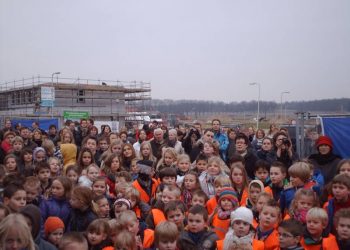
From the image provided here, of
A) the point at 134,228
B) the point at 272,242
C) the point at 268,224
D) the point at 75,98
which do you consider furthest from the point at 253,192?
the point at 75,98

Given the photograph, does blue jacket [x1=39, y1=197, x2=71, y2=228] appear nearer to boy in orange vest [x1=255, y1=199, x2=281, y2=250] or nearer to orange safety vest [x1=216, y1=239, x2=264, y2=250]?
orange safety vest [x1=216, y1=239, x2=264, y2=250]

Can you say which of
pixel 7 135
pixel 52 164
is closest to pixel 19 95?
pixel 7 135

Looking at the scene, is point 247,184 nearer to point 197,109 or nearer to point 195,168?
point 195,168

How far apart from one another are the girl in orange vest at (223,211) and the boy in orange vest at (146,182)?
1.54 meters

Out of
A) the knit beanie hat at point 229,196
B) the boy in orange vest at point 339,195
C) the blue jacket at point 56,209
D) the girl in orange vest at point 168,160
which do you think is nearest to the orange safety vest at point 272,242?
the knit beanie hat at point 229,196

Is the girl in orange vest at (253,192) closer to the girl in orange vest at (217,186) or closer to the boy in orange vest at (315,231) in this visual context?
the girl in orange vest at (217,186)

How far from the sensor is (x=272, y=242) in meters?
4.29

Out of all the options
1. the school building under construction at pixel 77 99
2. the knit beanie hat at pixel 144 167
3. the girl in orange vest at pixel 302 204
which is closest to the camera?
the girl in orange vest at pixel 302 204

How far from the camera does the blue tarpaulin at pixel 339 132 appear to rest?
29.1ft

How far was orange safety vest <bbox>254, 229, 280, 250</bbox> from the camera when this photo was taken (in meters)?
4.23

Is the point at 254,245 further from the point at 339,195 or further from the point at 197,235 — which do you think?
the point at 339,195

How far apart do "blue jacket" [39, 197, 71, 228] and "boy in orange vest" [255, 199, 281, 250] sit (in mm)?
2458

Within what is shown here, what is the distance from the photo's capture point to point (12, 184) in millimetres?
4840

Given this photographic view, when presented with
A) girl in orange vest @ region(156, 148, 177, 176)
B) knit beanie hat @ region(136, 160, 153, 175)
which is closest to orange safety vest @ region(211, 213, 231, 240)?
knit beanie hat @ region(136, 160, 153, 175)
